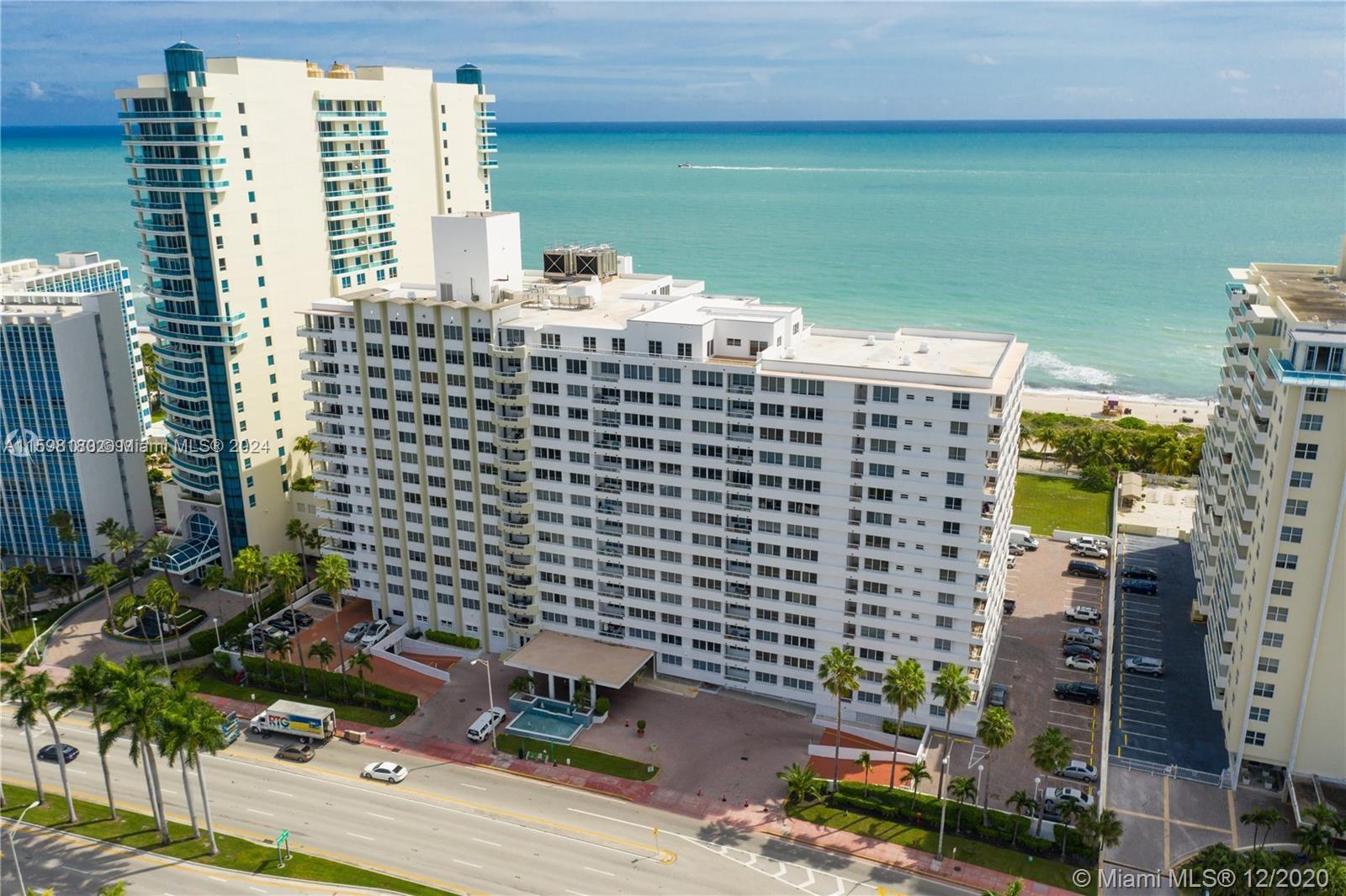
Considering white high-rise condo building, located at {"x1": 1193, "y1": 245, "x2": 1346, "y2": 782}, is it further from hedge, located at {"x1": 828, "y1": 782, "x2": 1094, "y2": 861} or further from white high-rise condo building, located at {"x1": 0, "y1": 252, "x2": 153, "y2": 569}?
white high-rise condo building, located at {"x1": 0, "y1": 252, "x2": 153, "y2": 569}

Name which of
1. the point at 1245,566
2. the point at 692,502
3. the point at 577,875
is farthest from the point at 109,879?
the point at 1245,566

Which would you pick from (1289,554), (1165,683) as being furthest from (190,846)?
(1289,554)

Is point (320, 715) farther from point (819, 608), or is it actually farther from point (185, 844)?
point (819, 608)

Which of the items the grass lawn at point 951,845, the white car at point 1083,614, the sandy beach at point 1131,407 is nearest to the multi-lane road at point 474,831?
the grass lawn at point 951,845

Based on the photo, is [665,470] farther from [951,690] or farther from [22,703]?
[22,703]

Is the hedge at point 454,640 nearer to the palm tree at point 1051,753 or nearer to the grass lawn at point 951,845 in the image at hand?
the grass lawn at point 951,845

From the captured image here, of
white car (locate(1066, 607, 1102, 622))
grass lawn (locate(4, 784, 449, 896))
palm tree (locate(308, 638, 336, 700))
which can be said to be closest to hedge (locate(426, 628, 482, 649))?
palm tree (locate(308, 638, 336, 700))
